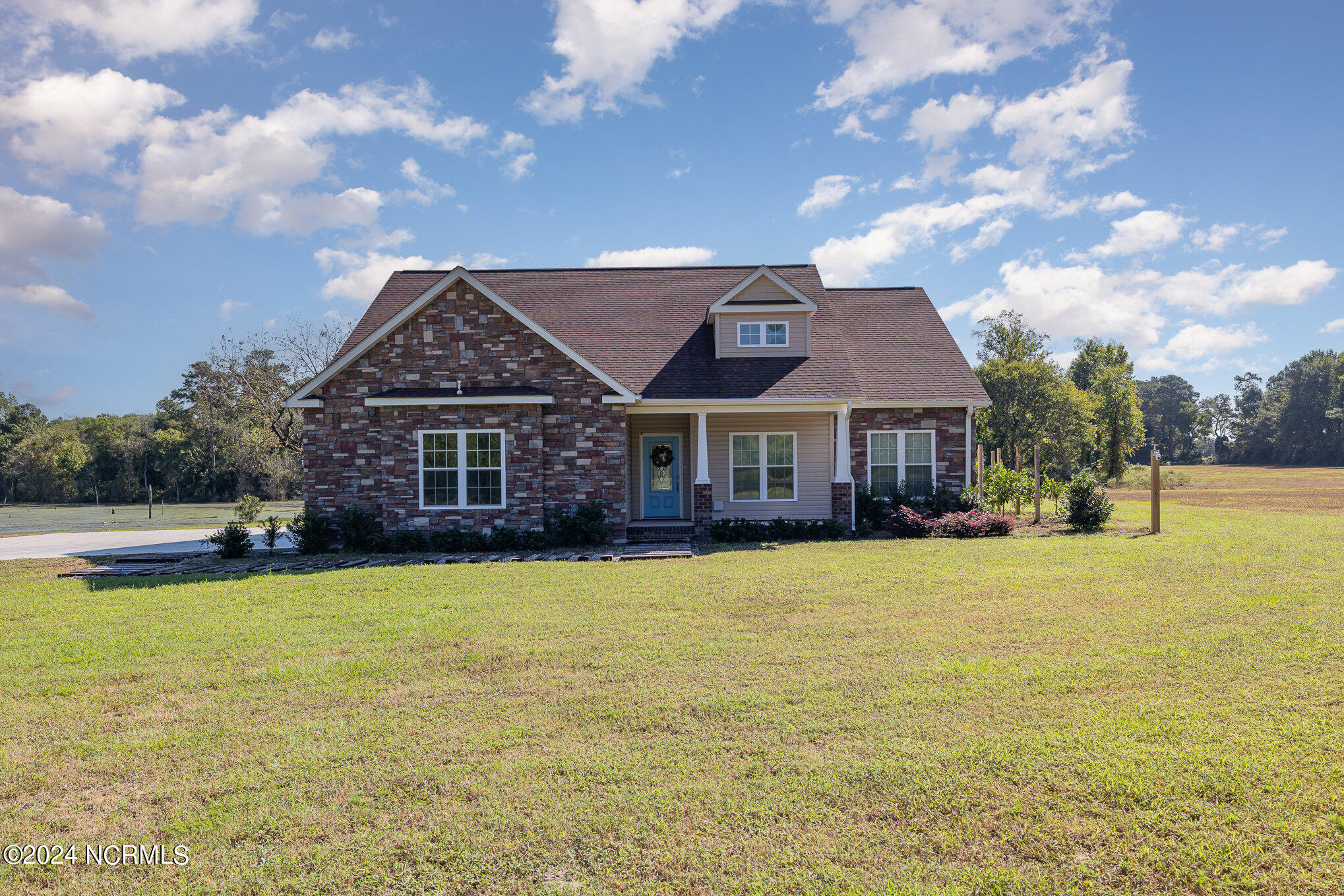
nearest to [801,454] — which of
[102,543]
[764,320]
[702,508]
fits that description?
[702,508]

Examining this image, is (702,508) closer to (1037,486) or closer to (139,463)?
(1037,486)

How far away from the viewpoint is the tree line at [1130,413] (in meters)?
33.1

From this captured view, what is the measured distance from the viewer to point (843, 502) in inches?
676

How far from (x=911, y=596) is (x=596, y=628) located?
4.51m

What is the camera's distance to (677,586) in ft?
35.8

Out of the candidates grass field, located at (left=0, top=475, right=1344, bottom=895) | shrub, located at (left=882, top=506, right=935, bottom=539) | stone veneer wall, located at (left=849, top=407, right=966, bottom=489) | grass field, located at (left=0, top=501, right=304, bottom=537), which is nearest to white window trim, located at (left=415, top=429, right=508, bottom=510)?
grass field, located at (left=0, top=475, right=1344, bottom=895)

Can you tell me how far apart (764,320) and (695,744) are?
15332mm

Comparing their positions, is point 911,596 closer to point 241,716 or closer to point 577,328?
point 241,716

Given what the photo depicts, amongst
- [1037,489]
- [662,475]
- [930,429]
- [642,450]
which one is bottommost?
[1037,489]

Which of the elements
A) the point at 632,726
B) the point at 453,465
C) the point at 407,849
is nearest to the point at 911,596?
the point at 632,726

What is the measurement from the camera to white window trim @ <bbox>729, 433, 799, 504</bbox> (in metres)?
18.5

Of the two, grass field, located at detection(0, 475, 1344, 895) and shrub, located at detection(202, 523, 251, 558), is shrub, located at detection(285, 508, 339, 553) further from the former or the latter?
grass field, located at detection(0, 475, 1344, 895)

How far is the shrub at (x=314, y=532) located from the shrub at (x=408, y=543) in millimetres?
1527

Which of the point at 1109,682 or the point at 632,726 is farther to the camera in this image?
the point at 1109,682
